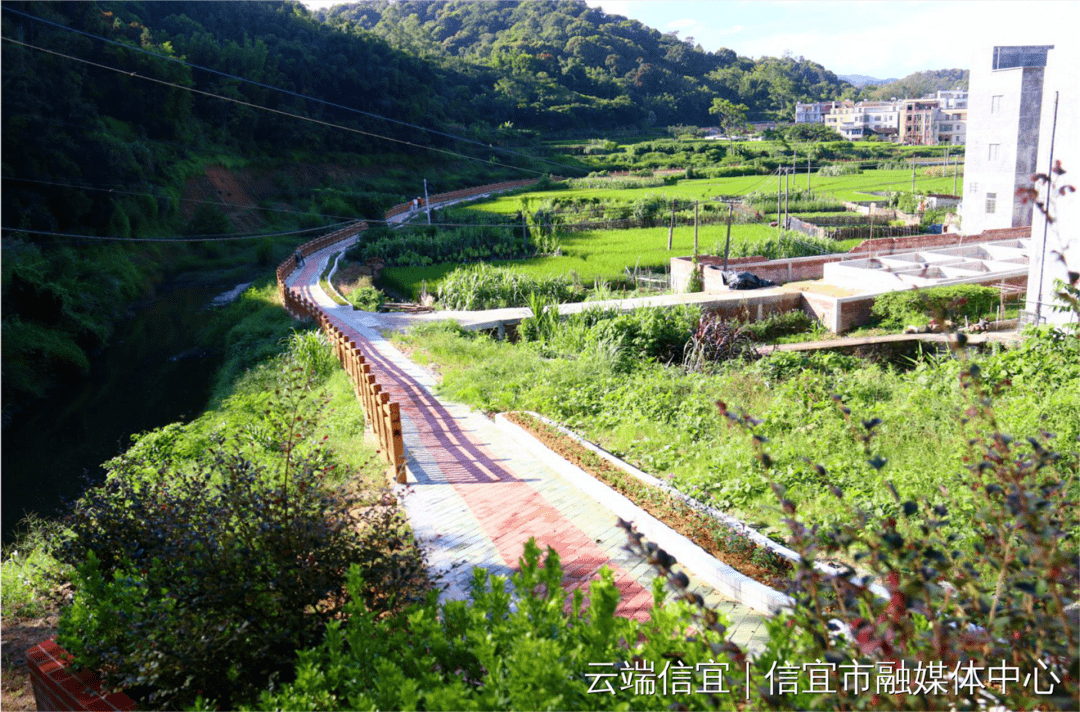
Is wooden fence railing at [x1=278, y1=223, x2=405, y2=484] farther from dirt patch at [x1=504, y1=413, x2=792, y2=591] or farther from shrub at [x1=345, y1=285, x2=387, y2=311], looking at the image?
shrub at [x1=345, y1=285, x2=387, y2=311]

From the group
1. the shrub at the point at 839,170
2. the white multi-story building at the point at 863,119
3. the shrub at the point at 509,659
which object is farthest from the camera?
the white multi-story building at the point at 863,119

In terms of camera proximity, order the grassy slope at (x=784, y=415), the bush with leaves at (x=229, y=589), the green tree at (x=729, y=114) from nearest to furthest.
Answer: the bush with leaves at (x=229, y=589), the grassy slope at (x=784, y=415), the green tree at (x=729, y=114)

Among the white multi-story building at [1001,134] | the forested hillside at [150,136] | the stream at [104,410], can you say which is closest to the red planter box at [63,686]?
the stream at [104,410]

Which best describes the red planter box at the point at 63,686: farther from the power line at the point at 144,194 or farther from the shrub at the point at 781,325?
the power line at the point at 144,194

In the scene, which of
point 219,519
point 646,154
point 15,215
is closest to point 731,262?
point 219,519

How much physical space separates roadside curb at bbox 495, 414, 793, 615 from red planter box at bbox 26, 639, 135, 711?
3.36 meters

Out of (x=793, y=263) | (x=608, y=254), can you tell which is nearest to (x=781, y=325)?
(x=793, y=263)

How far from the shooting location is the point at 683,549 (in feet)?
18.6

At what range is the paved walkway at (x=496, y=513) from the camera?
546 centimetres

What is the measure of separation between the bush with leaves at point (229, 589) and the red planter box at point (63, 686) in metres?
0.08

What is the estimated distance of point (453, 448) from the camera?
877 cm

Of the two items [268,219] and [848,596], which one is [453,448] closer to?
[848,596]

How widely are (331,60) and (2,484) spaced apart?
5725 cm

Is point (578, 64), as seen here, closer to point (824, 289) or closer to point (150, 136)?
point (150, 136)
